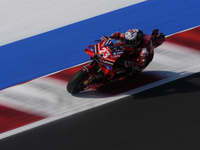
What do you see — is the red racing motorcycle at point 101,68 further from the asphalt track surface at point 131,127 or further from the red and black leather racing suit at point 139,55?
the asphalt track surface at point 131,127

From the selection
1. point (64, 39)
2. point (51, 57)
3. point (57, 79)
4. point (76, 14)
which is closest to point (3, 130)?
point (57, 79)

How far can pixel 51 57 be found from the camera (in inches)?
377

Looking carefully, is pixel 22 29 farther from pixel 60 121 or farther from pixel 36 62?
pixel 60 121

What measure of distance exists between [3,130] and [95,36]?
461cm

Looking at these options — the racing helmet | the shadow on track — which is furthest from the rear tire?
the racing helmet

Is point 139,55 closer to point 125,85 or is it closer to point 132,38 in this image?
point 132,38

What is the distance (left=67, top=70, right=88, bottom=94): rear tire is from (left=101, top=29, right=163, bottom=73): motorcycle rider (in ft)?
2.77

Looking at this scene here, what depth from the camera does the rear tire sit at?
22.6ft

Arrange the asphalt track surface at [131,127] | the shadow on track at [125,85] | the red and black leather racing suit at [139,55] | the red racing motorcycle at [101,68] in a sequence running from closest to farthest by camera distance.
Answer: the asphalt track surface at [131,127], the red racing motorcycle at [101,68], the red and black leather racing suit at [139,55], the shadow on track at [125,85]

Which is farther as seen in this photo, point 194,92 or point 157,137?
point 194,92

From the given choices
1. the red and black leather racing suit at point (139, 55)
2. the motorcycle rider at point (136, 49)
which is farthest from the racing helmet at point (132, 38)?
the red and black leather racing suit at point (139, 55)

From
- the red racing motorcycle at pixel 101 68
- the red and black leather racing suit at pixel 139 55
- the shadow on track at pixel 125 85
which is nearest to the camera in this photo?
the red racing motorcycle at pixel 101 68

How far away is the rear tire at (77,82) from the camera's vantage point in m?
6.89

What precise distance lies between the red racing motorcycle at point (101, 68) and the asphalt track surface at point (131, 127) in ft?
1.87
